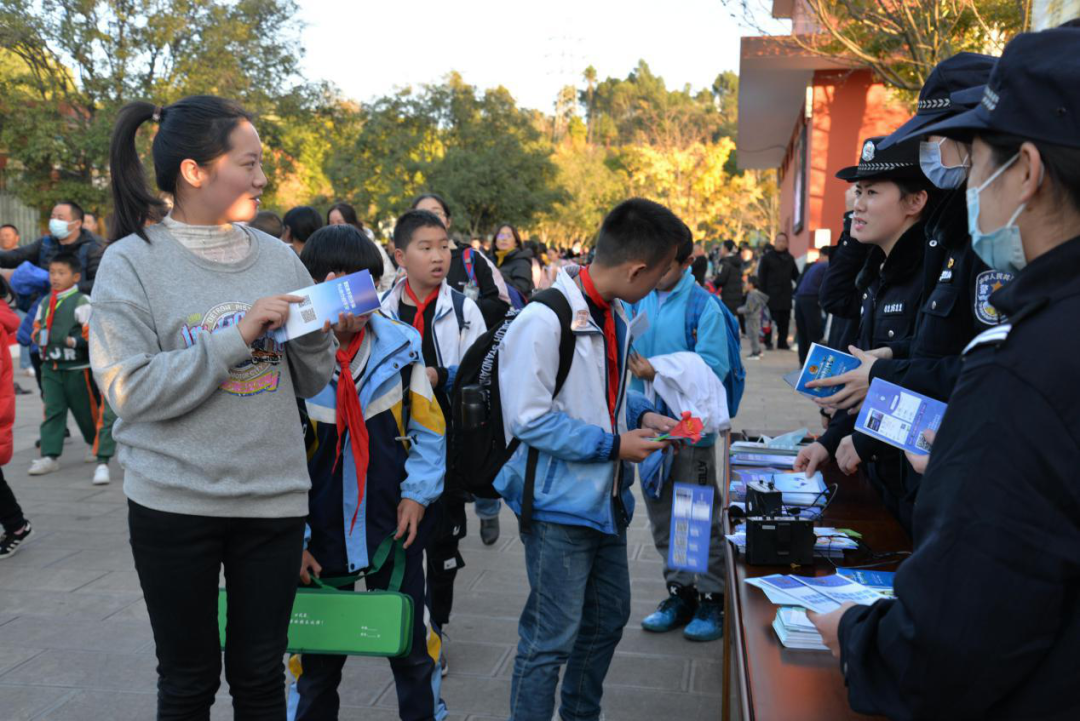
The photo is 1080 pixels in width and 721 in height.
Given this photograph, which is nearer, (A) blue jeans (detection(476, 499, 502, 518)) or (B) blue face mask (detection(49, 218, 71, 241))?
(A) blue jeans (detection(476, 499, 502, 518))

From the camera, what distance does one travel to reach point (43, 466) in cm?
731

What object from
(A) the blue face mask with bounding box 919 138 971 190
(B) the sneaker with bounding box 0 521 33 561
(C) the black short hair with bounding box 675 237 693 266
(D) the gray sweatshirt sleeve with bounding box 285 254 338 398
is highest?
(A) the blue face mask with bounding box 919 138 971 190

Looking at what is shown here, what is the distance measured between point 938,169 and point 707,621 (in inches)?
91.8

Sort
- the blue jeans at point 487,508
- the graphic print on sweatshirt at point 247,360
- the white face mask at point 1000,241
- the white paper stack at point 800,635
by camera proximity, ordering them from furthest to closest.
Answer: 1. the blue jeans at point 487,508
2. the graphic print on sweatshirt at point 247,360
3. the white paper stack at point 800,635
4. the white face mask at point 1000,241

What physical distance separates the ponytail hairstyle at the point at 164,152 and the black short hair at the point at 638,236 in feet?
3.72

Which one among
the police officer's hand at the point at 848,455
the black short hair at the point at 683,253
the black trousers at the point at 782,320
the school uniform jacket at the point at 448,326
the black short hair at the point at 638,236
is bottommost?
the black trousers at the point at 782,320

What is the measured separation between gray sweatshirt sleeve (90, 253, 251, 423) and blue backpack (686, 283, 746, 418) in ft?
8.50

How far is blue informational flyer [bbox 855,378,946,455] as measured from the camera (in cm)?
212

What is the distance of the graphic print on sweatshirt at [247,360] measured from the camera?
222cm

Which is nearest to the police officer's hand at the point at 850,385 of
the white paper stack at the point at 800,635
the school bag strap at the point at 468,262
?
the white paper stack at the point at 800,635

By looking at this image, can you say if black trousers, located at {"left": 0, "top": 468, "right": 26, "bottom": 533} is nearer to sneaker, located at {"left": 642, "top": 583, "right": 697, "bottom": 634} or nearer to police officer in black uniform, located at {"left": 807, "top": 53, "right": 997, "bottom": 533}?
sneaker, located at {"left": 642, "top": 583, "right": 697, "bottom": 634}

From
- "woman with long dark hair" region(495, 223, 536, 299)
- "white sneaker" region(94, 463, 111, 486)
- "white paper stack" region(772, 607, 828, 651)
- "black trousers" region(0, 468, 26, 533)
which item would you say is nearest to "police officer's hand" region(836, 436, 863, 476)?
"white paper stack" region(772, 607, 828, 651)

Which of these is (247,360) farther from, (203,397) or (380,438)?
(380,438)

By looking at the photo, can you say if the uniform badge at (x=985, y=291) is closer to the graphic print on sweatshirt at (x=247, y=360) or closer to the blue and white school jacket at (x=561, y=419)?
the blue and white school jacket at (x=561, y=419)
